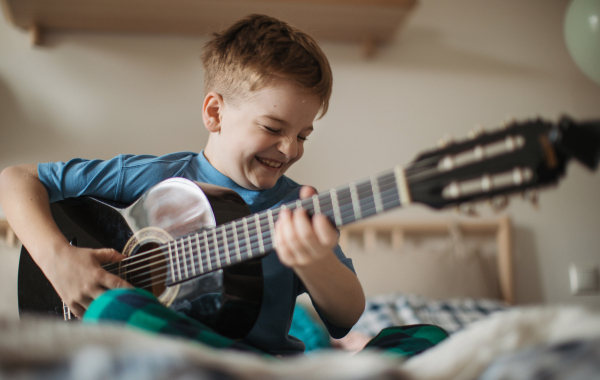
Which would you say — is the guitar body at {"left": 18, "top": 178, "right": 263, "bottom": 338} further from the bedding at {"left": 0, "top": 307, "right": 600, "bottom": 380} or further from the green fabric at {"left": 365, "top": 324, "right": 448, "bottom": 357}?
the bedding at {"left": 0, "top": 307, "right": 600, "bottom": 380}

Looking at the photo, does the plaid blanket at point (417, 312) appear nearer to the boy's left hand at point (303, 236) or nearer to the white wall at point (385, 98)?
the white wall at point (385, 98)

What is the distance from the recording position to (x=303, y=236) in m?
0.50

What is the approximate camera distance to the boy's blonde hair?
28.0 inches

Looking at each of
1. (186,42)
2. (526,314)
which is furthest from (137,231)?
(186,42)

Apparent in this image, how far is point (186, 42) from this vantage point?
1.48 metres

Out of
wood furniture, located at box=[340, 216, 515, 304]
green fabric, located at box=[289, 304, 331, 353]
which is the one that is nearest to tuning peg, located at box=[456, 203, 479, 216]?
green fabric, located at box=[289, 304, 331, 353]

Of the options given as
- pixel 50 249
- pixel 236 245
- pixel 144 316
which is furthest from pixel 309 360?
pixel 50 249

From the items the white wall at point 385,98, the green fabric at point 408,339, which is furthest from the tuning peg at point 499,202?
the white wall at point 385,98

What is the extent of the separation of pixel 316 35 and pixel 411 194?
50.9 inches

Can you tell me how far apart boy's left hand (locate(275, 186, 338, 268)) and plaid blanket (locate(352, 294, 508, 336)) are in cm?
81

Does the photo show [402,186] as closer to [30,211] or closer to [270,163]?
[270,163]

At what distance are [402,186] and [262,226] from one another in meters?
0.20

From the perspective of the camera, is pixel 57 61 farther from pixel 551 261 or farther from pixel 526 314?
pixel 551 261

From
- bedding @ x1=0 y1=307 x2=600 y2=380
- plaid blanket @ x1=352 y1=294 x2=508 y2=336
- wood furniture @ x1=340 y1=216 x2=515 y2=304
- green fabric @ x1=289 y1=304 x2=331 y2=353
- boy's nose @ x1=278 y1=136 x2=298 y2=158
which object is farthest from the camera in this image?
wood furniture @ x1=340 y1=216 x2=515 y2=304
